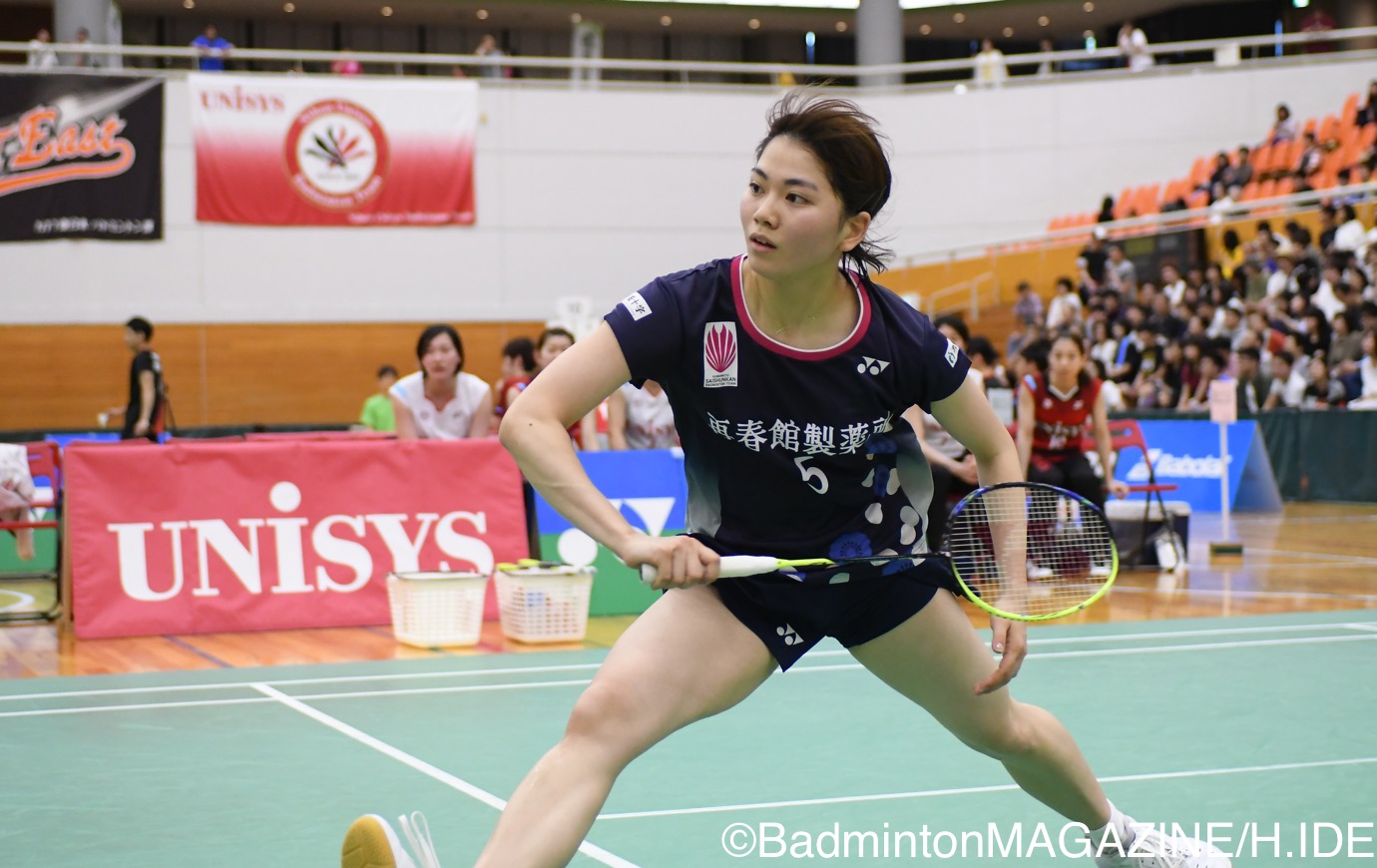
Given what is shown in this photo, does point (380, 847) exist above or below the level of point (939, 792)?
above

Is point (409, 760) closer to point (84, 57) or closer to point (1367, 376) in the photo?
point (1367, 376)

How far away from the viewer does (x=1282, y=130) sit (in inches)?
875

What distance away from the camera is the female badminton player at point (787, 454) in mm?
2836

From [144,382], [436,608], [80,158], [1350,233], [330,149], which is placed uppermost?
[330,149]

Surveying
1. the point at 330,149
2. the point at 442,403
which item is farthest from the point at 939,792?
the point at 330,149

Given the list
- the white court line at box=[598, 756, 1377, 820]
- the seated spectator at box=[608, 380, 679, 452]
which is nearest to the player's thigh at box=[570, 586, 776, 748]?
the white court line at box=[598, 756, 1377, 820]

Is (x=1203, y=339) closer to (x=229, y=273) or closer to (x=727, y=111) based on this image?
(x=727, y=111)

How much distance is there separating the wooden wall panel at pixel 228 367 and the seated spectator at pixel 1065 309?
7416 millimetres

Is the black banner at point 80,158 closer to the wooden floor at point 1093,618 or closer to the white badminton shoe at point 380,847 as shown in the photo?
the wooden floor at point 1093,618

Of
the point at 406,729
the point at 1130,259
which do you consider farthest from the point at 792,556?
the point at 1130,259

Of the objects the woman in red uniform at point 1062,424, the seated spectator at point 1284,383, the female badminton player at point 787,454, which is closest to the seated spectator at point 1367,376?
the seated spectator at point 1284,383

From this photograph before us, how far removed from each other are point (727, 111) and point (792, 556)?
70.5 ft

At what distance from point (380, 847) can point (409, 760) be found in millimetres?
2662

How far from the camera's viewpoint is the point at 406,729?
6035 millimetres
